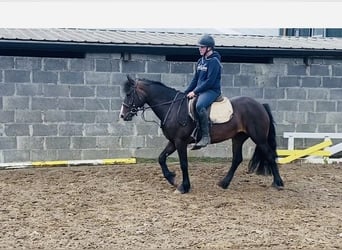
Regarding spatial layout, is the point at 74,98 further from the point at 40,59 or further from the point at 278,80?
the point at 278,80

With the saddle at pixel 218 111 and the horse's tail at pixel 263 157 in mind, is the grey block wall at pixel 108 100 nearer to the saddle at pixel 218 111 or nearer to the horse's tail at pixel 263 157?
the horse's tail at pixel 263 157

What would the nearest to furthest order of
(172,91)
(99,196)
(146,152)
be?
(99,196), (172,91), (146,152)

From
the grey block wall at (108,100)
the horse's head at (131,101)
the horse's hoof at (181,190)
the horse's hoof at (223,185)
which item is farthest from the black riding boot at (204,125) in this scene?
the grey block wall at (108,100)

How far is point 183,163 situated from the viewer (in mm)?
7285

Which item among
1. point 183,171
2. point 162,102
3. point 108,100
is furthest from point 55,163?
point 183,171

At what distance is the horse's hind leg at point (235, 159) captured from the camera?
766cm

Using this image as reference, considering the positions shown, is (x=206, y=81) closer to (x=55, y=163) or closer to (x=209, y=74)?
(x=209, y=74)

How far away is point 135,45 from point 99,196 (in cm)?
334

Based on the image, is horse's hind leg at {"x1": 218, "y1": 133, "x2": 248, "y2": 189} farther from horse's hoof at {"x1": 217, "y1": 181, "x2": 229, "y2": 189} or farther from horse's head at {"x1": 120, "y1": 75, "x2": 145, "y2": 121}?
horse's head at {"x1": 120, "y1": 75, "x2": 145, "y2": 121}

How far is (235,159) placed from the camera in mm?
7777

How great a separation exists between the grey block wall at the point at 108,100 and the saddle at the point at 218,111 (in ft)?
8.69

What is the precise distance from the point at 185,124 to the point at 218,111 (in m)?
0.49

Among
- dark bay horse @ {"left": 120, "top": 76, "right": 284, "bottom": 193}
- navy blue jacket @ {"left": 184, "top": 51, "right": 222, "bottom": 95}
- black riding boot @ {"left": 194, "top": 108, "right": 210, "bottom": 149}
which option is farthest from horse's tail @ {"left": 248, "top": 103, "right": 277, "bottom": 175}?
navy blue jacket @ {"left": 184, "top": 51, "right": 222, "bottom": 95}

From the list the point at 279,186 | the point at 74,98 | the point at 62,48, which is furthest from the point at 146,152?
the point at 279,186
